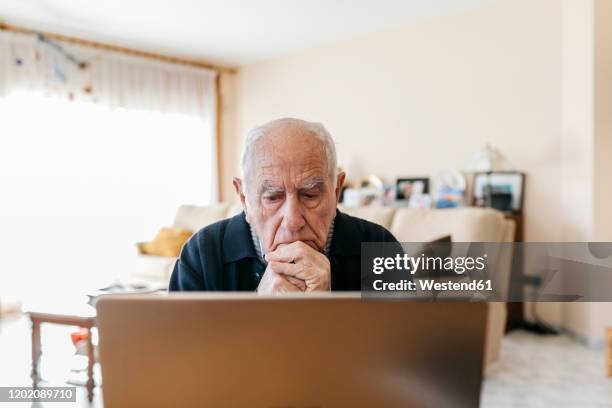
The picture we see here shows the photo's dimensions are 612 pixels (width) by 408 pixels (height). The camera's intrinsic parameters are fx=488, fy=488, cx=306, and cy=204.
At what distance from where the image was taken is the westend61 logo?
65 cm

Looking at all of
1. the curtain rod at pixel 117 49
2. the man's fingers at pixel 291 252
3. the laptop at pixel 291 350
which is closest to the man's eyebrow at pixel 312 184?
the man's fingers at pixel 291 252

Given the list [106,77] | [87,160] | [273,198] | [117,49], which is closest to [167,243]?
[87,160]

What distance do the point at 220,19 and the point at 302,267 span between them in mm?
3884

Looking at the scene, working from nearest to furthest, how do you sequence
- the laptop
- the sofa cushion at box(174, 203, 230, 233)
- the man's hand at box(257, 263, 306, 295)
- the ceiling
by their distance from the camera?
the laptop
the man's hand at box(257, 263, 306, 295)
the ceiling
the sofa cushion at box(174, 203, 230, 233)

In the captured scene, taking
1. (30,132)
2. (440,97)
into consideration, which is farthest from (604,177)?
(30,132)

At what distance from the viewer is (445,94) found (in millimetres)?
4195

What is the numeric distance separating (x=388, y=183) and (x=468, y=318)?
13.8 feet

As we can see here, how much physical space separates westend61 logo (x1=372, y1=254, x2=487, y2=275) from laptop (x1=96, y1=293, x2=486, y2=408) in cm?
20

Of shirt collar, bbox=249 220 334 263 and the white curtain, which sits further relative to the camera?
the white curtain

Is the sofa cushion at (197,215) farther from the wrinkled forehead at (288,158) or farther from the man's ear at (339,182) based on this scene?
the wrinkled forehead at (288,158)

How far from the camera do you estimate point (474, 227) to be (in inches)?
104

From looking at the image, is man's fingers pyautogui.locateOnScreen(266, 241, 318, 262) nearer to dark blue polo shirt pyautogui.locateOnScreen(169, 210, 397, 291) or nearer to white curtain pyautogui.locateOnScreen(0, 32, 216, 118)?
dark blue polo shirt pyautogui.locateOnScreen(169, 210, 397, 291)

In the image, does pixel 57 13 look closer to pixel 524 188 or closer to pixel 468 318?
pixel 524 188

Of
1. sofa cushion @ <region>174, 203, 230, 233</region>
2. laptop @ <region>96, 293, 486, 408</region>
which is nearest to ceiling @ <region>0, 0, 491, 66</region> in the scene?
sofa cushion @ <region>174, 203, 230, 233</region>
